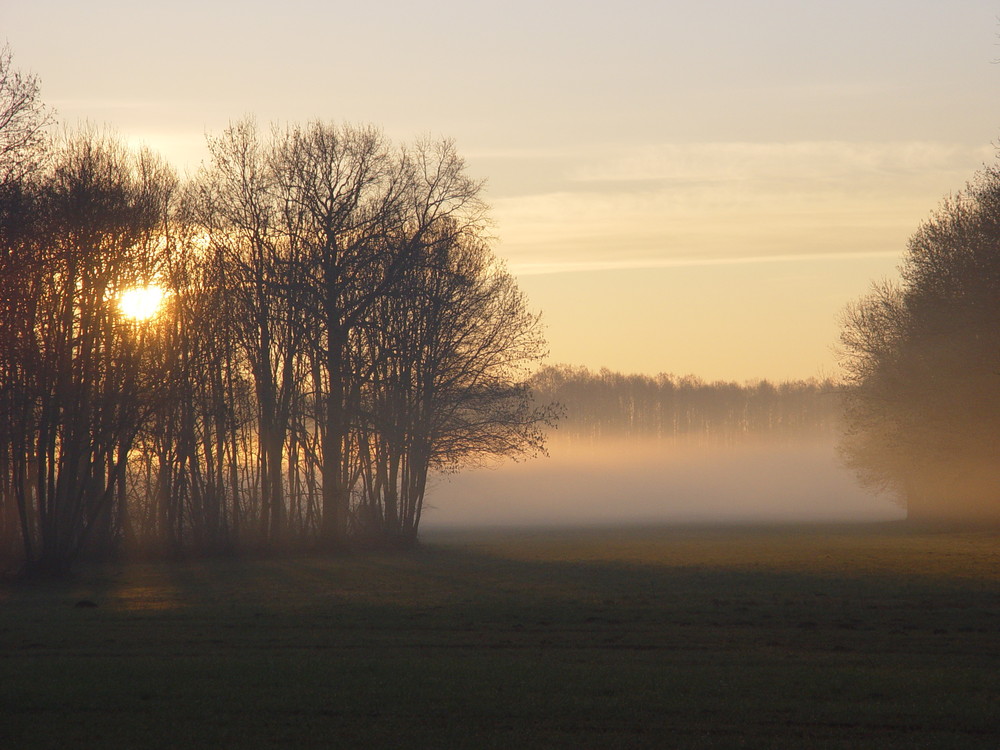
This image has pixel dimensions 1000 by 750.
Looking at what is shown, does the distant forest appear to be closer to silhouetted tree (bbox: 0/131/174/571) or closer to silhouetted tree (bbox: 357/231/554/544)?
silhouetted tree (bbox: 357/231/554/544)

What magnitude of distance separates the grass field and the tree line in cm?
626

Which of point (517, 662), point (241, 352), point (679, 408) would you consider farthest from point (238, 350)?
point (679, 408)

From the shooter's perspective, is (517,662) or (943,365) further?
(943,365)

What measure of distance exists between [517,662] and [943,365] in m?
31.8

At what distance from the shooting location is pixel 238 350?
38938mm

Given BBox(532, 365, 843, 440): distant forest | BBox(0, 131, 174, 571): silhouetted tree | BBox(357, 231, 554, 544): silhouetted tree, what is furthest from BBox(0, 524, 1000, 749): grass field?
BBox(532, 365, 843, 440): distant forest

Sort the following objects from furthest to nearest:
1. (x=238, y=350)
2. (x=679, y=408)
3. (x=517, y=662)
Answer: (x=679, y=408), (x=238, y=350), (x=517, y=662)

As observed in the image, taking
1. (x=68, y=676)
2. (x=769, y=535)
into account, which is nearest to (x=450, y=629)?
(x=68, y=676)

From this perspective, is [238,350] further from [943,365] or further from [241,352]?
[943,365]

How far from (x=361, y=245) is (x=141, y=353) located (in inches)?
385

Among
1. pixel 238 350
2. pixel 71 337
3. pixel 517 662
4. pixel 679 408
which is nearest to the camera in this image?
pixel 517 662

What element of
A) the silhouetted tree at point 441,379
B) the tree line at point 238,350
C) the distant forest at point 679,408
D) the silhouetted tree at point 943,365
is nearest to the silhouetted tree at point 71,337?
the tree line at point 238,350

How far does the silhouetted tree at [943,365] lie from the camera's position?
121 feet

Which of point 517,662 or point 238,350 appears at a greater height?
Result: point 238,350
